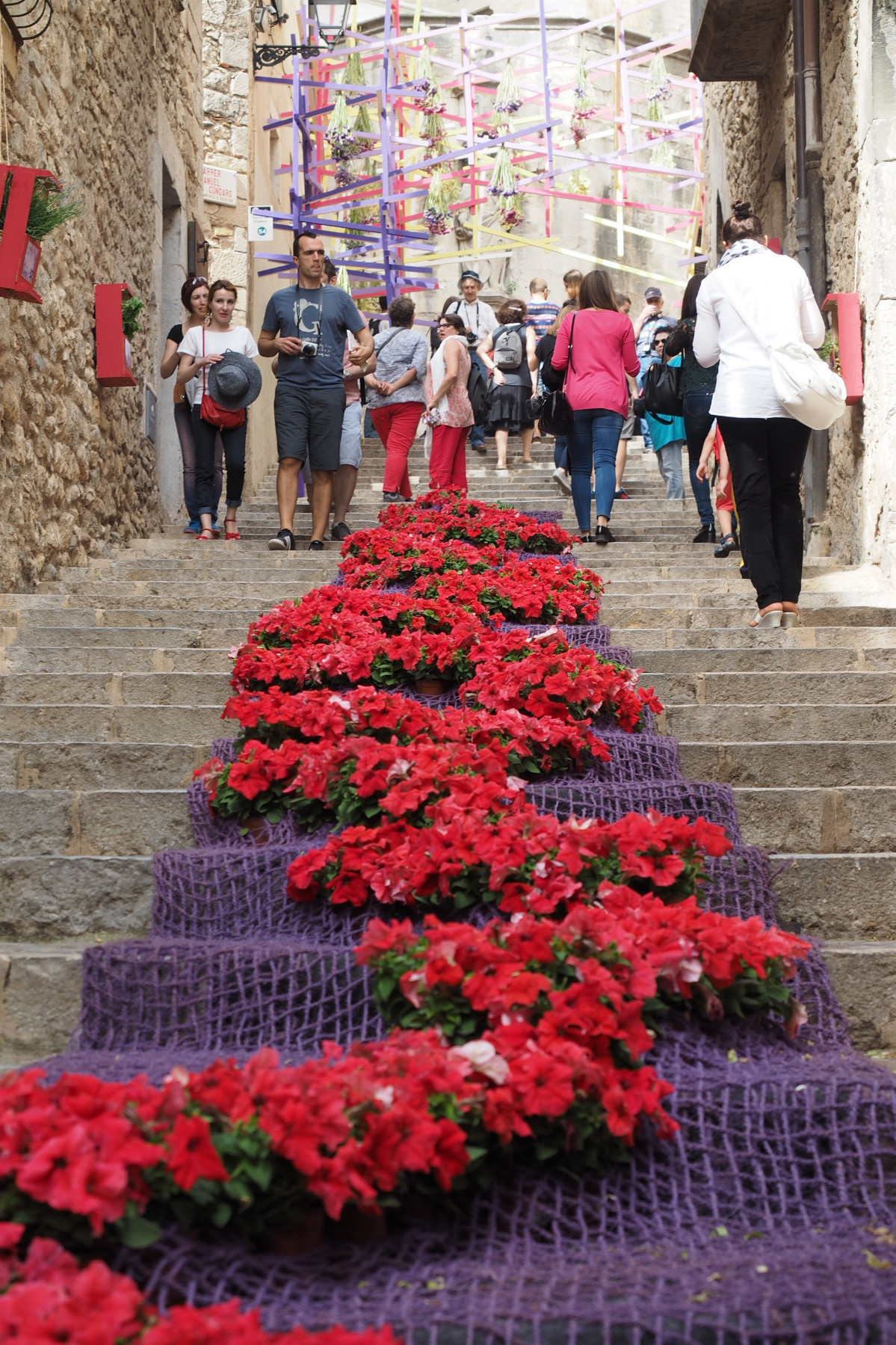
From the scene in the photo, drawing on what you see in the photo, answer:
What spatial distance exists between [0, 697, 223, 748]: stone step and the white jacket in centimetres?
242

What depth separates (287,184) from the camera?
21859 mm

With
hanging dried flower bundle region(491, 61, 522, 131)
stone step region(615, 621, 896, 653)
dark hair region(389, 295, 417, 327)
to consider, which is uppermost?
hanging dried flower bundle region(491, 61, 522, 131)

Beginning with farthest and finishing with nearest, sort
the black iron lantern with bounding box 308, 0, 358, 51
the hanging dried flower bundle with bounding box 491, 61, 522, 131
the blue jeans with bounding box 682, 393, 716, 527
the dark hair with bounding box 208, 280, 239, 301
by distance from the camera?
1. the hanging dried flower bundle with bounding box 491, 61, 522, 131
2. the black iron lantern with bounding box 308, 0, 358, 51
3. the dark hair with bounding box 208, 280, 239, 301
4. the blue jeans with bounding box 682, 393, 716, 527

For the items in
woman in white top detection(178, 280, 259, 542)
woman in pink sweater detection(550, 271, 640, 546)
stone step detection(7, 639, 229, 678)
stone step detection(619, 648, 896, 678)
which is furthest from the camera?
woman in white top detection(178, 280, 259, 542)

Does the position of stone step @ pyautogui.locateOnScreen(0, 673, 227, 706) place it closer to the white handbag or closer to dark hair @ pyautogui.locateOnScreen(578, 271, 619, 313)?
the white handbag

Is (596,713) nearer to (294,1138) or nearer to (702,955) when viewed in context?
(702,955)

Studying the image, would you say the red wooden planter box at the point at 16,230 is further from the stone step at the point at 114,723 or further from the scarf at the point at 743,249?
the scarf at the point at 743,249

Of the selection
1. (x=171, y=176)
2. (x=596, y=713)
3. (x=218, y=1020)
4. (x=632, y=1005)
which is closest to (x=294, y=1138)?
(x=632, y=1005)

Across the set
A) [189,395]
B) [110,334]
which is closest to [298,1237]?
[110,334]

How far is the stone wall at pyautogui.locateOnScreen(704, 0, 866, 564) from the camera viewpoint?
7840mm

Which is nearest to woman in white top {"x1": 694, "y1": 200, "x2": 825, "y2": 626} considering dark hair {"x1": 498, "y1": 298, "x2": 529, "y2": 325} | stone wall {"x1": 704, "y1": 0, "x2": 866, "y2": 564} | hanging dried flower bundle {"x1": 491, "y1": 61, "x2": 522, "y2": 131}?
stone wall {"x1": 704, "y1": 0, "x2": 866, "y2": 564}

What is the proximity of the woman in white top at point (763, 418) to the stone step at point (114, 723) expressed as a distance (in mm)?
2297

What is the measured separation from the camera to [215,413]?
9203 millimetres

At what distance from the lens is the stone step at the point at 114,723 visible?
4.78 meters
